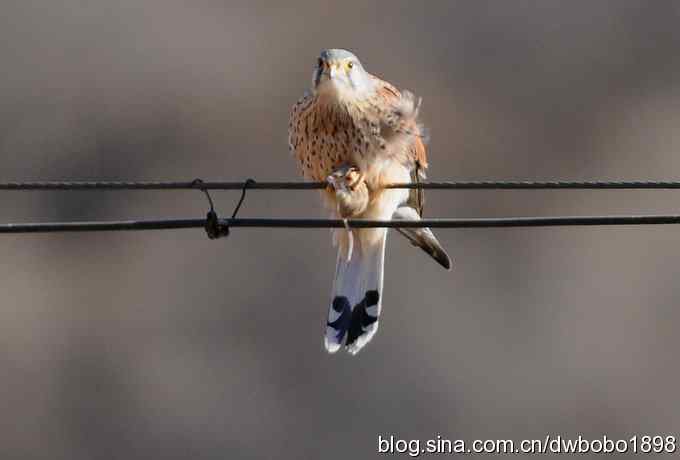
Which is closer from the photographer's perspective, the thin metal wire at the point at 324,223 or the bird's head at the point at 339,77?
the thin metal wire at the point at 324,223

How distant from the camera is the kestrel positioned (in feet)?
18.7

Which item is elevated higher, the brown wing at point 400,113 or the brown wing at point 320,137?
the brown wing at point 400,113

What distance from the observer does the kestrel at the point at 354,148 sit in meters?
5.69

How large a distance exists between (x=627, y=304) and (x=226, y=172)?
3685mm

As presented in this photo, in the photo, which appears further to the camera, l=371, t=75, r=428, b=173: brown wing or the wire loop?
l=371, t=75, r=428, b=173: brown wing

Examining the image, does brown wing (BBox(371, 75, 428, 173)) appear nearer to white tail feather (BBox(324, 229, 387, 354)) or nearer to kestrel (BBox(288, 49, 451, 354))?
kestrel (BBox(288, 49, 451, 354))

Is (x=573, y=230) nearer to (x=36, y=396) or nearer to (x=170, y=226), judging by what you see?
(x=36, y=396)

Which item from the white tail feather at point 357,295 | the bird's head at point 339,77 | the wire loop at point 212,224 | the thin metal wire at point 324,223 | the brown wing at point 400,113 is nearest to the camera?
the thin metal wire at point 324,223

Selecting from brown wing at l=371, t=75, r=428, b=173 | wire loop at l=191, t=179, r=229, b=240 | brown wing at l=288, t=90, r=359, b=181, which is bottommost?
wire loop at l=191, t=179, r=229, b=240

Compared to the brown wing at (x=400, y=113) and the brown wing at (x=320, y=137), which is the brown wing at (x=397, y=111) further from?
the brown wing at (x=320, y=137)

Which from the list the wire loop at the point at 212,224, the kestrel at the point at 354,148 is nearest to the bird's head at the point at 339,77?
the kestrel at the point at 354,148

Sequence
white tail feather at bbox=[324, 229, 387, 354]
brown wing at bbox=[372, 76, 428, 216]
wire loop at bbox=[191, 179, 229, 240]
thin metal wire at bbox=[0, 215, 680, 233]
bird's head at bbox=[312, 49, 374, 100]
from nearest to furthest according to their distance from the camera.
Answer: thin metal wire at bbox=[0, 215, 680, 233], wire loop at bbox=[191, 179, 229, 240], bird's head at bbox=[312, 49, 374, 100], brown wing at bbox=[372, 76, 428, 216], white tail feather at bbox=[324, 229, 387, 354]

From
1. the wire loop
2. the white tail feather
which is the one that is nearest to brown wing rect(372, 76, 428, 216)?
the white tail feather

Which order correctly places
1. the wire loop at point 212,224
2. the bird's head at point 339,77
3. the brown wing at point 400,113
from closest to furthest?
the wire loop at point 212,224 → the bird's head at point 339,77 → the brown wing at point 400,113
